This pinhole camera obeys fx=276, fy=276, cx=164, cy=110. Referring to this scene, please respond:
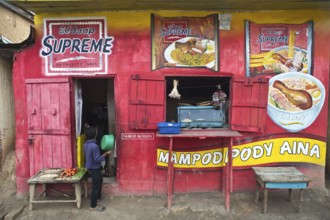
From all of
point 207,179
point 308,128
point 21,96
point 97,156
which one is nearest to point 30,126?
point 21,96

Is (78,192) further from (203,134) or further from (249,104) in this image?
(249,104)

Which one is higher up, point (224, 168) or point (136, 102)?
point (136, 102)

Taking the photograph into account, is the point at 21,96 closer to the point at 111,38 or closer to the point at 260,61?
the point at 111,38

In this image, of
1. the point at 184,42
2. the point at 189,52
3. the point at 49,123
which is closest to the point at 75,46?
the point at 49,123

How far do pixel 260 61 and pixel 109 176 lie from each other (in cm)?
416

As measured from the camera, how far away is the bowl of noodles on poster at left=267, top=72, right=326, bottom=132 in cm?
556

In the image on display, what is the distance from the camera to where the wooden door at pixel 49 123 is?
5.49 meters

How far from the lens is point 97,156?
16.4 ft

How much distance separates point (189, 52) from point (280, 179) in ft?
9.51

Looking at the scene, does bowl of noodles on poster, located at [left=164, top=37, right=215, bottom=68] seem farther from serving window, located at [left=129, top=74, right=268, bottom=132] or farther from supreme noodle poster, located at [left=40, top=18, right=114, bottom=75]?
supreme noodle poster, located at [left=40, top=18, right=114, bottom=75]

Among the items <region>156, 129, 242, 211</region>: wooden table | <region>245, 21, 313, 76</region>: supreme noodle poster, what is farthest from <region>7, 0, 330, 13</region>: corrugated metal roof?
<region>156, 129, 242, 211</region>: wooden table

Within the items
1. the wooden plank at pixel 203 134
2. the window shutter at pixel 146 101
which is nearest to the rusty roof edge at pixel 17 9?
the window shutter at pixel 146 101

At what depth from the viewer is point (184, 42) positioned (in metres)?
5.50

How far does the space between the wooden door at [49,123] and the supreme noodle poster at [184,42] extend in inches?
76.8
